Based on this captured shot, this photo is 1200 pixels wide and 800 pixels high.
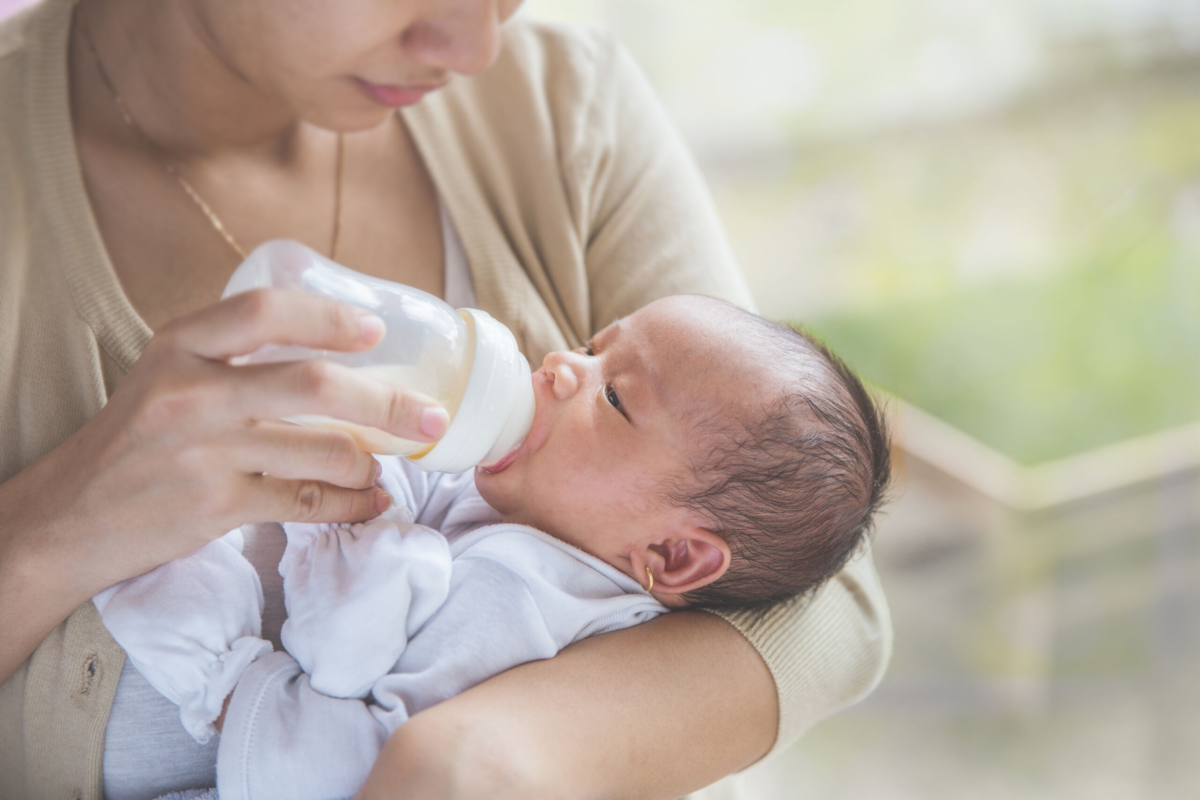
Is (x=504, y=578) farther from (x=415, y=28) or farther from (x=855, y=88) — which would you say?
(x=855, y=88)

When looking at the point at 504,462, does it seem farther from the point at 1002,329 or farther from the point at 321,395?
the point at 1002,329

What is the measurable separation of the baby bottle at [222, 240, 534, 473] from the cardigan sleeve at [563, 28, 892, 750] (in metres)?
0.36

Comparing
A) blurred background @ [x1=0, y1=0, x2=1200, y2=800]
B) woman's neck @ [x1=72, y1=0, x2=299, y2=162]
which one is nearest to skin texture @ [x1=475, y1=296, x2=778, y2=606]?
woman's neck @ [x1=72, y1=0, x2=299, y2=162]

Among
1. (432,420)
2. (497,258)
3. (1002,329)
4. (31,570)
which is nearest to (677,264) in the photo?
(497,258)

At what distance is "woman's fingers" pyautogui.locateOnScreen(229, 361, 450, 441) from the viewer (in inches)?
30.2

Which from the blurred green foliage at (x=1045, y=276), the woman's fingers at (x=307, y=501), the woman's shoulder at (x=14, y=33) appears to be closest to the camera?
the woman's fingers at (x=307, y=501)

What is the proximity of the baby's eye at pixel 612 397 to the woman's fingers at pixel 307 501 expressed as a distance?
29 cm

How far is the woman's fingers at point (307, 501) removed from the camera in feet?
2.87

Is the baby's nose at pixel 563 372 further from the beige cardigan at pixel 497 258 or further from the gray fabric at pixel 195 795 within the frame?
the gray fabric at pixel 195 795

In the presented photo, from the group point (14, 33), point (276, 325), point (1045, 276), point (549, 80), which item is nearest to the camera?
point (276, 325)

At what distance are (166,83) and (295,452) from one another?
→ 2.39ft

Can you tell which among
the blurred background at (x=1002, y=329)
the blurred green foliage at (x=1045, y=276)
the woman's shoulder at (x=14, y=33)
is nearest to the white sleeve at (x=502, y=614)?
the woman's shoulder at (x=14, y=33)

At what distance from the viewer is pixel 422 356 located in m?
0.93

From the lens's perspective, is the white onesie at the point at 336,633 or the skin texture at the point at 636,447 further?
the skin texture at the point at 636,447
